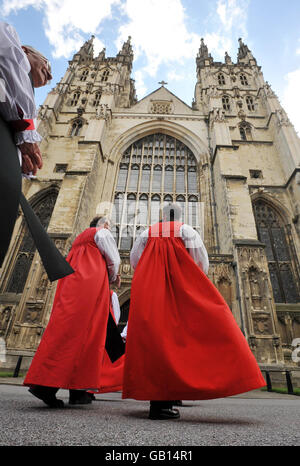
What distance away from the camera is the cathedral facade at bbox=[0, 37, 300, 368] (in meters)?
7.71

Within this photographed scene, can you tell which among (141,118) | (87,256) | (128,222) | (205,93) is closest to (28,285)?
(128,222)

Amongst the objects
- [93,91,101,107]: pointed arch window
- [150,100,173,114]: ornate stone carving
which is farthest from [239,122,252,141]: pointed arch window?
[93,91,101,107]: pointed arch window

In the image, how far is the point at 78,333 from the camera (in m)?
1.85

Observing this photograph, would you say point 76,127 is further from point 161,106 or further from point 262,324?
point 262,324

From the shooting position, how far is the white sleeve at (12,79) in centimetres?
98

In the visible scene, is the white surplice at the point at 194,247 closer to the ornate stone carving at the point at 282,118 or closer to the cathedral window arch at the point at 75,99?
the ornate stone carving at the point at 282,118

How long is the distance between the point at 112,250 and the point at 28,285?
661cm

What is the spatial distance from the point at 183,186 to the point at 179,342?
11.6 meters

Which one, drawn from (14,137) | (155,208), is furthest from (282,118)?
(14,137)

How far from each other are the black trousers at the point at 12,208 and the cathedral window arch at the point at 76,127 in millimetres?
14819

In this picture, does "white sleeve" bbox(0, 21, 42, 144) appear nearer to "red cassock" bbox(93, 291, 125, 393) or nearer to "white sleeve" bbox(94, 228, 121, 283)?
"white sleeve" bbox(94, 228, 121, 283)

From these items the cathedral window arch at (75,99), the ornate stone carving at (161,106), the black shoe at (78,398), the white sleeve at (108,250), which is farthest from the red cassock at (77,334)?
the cathedral window arch at (75,99)

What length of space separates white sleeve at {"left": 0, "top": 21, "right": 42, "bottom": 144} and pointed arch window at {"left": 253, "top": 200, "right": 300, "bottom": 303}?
10242mm

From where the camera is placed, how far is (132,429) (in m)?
1.05
